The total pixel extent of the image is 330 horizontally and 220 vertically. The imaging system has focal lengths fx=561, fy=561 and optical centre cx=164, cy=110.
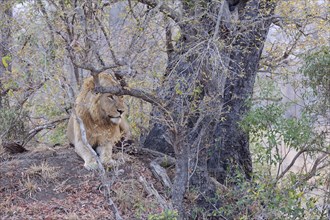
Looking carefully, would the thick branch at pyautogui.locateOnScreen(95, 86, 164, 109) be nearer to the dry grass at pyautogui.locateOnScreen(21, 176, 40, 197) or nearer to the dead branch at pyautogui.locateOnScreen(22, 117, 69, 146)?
the dry grass at pyautogui.locateOnScreen(21, 176, 40, 197)

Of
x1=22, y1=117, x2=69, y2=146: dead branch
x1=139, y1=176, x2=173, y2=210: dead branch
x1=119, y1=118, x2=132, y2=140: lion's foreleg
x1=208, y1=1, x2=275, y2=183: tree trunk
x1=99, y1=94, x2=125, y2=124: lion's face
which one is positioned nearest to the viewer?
x1=139, y1=176, x2=173, y2=210: dead branch

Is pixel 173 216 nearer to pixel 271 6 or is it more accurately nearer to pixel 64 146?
pixel 64 146

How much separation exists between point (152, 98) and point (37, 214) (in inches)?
75.8

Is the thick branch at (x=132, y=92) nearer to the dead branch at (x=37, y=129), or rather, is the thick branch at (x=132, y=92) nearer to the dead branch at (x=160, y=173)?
the dead branch at (x=160, y=173)

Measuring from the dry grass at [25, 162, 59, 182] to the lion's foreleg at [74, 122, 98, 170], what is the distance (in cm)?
44

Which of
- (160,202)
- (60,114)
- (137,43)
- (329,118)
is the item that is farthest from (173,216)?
(60,114)

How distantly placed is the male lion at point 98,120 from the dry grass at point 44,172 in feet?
1.55

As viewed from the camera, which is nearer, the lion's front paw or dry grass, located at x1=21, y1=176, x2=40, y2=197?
dry grass, located at x1=21, y1=176, x2=40, y2=197

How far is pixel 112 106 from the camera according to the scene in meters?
Answer: 7.76

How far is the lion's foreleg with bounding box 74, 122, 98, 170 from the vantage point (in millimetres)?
7690

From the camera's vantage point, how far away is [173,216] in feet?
19.5

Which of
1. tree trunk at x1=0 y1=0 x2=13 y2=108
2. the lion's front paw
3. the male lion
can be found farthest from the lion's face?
tree trunk at x1=0 y1=0 x2=13 y2=108

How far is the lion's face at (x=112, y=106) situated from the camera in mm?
7744

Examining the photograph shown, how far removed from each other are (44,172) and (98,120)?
3.54ft
